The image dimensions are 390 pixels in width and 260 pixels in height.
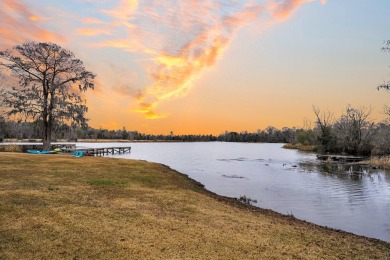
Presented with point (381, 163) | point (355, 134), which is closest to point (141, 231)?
point (381, 163)

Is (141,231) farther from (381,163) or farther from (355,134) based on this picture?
(355,134)

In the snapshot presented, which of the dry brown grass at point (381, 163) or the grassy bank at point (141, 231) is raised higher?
the grassy bank at point (141, 231)

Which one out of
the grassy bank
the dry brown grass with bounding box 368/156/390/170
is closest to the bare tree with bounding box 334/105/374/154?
the dry brown grass with bounding box 368/156/390/170

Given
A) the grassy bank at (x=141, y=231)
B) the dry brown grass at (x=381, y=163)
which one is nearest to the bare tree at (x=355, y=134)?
the dry brown grass at (x=381, y=163)

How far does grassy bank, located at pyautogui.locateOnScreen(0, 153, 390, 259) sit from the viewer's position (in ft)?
26.1

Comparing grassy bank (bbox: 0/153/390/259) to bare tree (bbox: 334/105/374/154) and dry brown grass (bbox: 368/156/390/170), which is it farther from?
bare tree (bbox: 334/105/374/154)

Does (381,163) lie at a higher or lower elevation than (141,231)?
lower

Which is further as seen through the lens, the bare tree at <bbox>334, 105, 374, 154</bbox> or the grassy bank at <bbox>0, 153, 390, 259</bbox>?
the bare tree at <bbox>334, 105, 374, 154</bbox>

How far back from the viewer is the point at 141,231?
9375 millimetres

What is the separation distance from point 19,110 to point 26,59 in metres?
6.91

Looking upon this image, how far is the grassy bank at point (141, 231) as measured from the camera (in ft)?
26.1

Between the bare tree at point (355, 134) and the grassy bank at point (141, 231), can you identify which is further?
the bare tree at point (355, 134)

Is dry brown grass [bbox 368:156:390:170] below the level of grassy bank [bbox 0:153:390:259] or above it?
below

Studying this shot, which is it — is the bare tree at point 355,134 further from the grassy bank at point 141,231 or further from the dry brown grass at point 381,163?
the grassy bank at point 141,231
